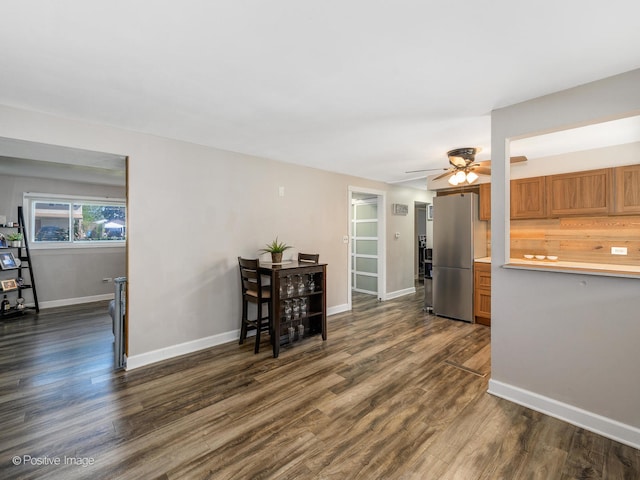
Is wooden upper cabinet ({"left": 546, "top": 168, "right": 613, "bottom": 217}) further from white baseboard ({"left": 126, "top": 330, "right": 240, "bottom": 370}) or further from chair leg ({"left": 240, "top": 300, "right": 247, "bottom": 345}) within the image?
white baseboard ({"left": 126, "top": 330, "right": 240, "bottom": 370})

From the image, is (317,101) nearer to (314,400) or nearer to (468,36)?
(468,36)

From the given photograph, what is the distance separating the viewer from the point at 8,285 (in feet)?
14.6

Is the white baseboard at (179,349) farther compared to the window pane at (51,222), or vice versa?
the window pane at (51,222)

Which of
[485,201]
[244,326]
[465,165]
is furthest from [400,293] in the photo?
[244,326]

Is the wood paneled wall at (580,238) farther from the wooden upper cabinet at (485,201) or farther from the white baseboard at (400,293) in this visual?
the white baseboard at (400,293)

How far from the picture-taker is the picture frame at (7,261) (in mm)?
4449

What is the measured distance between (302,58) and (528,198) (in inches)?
150

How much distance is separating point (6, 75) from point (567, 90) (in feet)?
12.6

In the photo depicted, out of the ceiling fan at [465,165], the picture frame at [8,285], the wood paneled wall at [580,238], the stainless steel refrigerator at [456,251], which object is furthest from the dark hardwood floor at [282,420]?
the ceiling fan at [465,165]

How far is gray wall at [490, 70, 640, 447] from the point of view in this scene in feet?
6.13

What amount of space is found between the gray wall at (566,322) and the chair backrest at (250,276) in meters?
2.27

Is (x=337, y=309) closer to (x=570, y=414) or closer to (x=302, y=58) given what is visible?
(x=570, y=414)

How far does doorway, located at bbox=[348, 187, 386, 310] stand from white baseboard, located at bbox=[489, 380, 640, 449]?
3319 mm

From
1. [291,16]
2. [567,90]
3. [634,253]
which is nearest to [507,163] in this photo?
[567,90]
